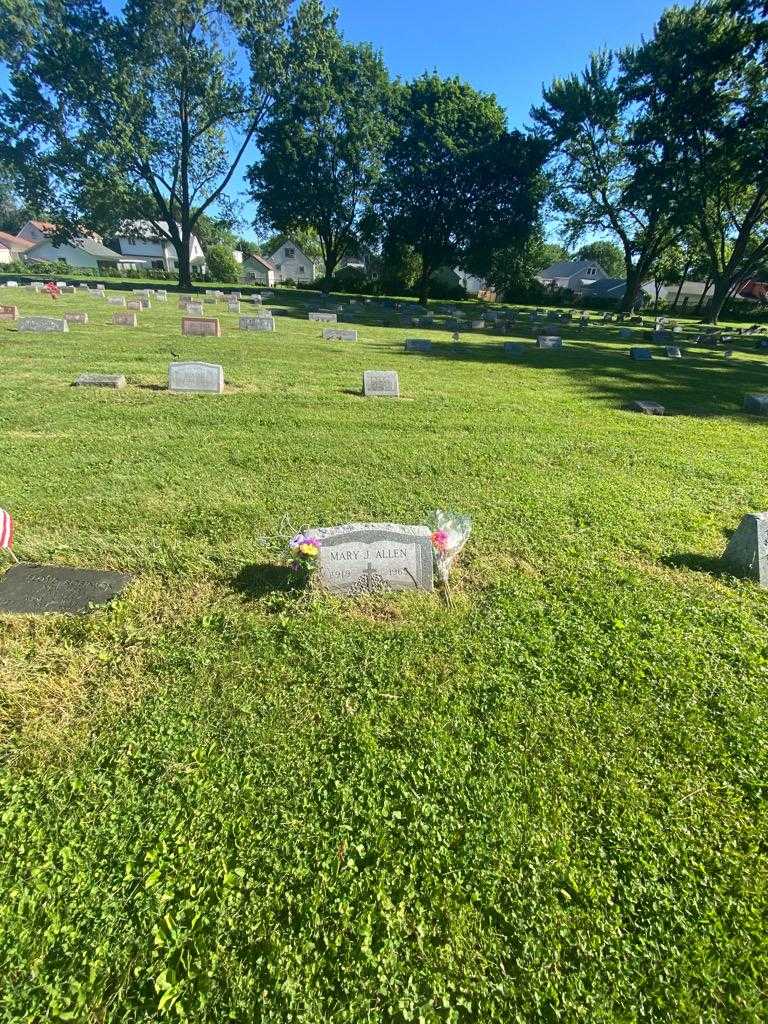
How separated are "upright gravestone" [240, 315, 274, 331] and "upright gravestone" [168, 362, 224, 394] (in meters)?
9.55

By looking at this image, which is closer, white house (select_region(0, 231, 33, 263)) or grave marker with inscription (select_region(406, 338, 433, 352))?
grave marker with inscription (select_region(406, 338, 433, 352))

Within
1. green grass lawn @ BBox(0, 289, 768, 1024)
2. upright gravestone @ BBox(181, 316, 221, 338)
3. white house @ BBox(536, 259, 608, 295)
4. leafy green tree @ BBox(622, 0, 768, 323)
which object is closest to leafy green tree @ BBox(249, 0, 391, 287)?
leafy green tree @ BBox(622, 0, 768, 323)

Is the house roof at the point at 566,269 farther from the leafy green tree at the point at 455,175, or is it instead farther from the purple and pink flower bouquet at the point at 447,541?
the purple and pink flower bouquet at the point at 447,541

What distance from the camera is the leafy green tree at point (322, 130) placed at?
30.6 m

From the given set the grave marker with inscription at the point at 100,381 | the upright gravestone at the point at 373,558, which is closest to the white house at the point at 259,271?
the grave marker with inscription at the point at 100,381

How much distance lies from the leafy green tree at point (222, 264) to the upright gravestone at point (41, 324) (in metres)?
50.0

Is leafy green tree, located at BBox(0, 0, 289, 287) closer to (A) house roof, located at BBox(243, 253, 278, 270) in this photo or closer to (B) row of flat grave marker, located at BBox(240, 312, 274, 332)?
(B) row of flat grave marker, located at BBox(240, 312, 274, 332)

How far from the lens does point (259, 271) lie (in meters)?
70.2

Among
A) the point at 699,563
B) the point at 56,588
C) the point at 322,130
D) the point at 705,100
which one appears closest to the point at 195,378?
the point at 56,588

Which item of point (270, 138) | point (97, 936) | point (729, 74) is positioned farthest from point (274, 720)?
point (270, 138)

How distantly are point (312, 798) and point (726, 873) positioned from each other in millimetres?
1556

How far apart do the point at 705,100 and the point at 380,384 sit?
26.8 metres

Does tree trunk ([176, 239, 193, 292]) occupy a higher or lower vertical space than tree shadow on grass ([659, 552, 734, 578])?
higher

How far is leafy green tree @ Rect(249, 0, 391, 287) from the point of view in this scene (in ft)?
100
